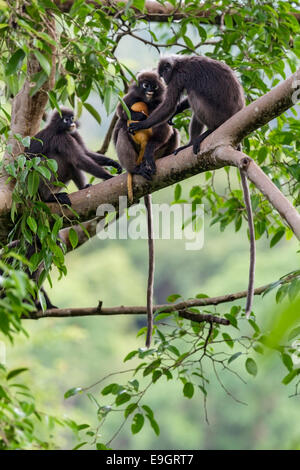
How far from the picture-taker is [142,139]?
10.9ft

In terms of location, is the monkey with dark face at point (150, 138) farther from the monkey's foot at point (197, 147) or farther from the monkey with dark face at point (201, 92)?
the monkey's foot at point (197, 147)

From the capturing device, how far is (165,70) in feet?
10.9

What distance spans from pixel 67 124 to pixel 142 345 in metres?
14.6

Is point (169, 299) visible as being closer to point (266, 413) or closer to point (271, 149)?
point (271, 149)

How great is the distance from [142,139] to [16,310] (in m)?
2.08

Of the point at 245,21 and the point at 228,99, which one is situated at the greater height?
the point at 245,21

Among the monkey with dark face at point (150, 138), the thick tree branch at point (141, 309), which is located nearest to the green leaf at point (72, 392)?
the thick tree branch at point (141, 309)

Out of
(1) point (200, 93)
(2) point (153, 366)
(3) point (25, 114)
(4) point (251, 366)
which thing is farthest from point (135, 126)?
(4) point (251, 366)

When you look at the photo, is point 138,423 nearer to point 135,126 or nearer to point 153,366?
point 153,366

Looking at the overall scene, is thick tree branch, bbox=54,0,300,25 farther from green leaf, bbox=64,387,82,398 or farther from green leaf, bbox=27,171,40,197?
green leaf, bbox=64,387,82,398

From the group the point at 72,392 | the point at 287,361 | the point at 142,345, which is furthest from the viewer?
the point at 142,345

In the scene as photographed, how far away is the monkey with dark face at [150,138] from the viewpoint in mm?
3137

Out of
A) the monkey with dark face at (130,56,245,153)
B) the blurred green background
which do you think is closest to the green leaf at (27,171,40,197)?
the monkey with dark face at (130,56,245,153)
